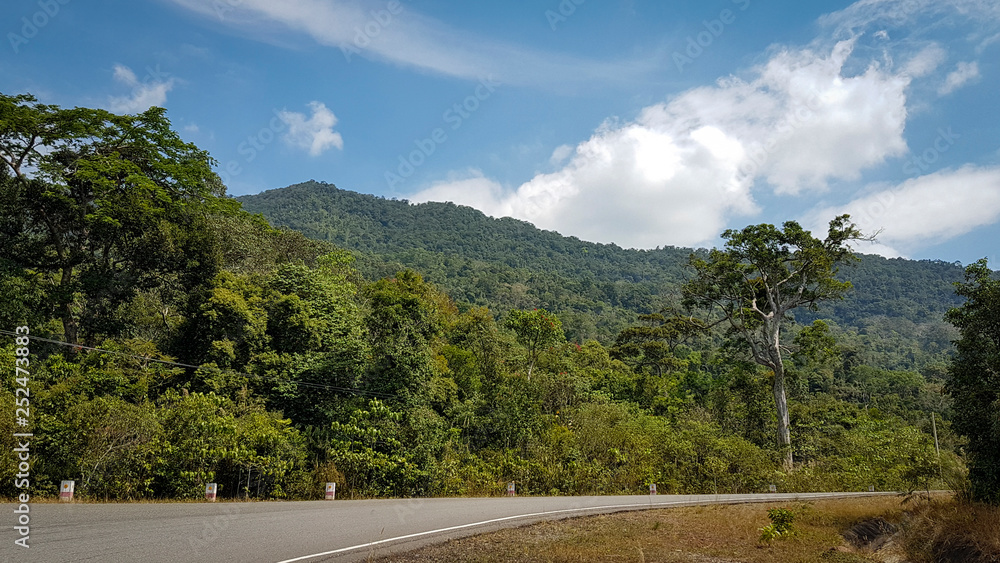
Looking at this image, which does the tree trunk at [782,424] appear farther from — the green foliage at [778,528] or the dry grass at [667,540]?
the green foliage at [778,528]

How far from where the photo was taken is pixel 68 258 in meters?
24.6

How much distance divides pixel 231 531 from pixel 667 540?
8396 millimetres

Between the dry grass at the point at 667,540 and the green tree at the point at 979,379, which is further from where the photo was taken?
the green tree at the point at 979,379

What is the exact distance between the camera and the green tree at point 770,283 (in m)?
34.4

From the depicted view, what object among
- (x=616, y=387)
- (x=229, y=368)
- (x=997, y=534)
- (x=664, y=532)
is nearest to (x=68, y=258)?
(x=229, y=368)

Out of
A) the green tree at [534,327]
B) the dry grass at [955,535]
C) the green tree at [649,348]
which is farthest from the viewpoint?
the green tree at [649,348]

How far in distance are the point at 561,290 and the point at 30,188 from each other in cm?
12357

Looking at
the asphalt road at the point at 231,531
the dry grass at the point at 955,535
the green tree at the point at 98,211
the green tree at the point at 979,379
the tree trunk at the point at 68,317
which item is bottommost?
Answer: the dry grass at the point at 955,535

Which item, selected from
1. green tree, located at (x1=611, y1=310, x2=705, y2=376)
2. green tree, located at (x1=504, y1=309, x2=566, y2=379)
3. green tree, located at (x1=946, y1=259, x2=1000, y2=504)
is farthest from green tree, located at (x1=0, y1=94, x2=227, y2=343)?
green tree, located at (x1=611, y1=310, x2=705, y2=376)

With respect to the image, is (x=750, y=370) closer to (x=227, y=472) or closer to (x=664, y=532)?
(x=664, y=532)

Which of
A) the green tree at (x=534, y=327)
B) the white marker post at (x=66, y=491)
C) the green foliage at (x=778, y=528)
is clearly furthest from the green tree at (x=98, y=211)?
the green foliage at (x=778, y=528)

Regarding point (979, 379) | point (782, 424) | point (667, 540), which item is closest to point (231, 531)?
point (667, 540)

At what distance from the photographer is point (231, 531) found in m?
9.02

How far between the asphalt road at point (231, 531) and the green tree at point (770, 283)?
87.4ft
